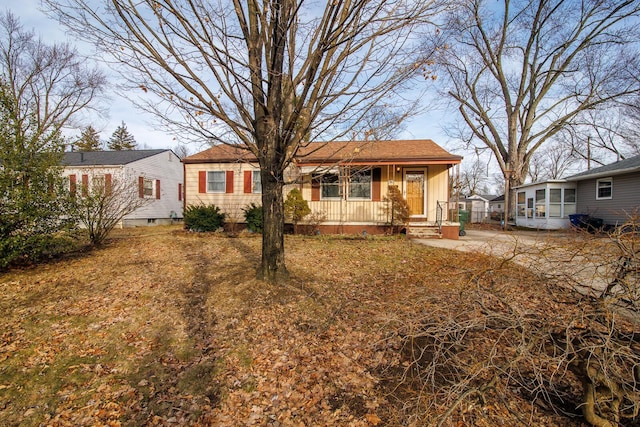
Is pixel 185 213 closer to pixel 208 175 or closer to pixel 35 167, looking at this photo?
pixel 208 175

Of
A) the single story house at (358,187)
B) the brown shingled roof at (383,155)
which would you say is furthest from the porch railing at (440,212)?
the brown shingled roof at (383,155)

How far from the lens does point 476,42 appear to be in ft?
70.2

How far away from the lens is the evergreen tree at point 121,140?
42750 millimetres

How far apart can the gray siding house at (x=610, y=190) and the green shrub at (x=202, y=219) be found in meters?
16.2

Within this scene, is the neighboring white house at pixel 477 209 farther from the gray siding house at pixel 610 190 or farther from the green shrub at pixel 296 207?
the green shrub at pixel 296 207

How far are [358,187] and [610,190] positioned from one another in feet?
→ 42.9

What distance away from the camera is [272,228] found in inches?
194

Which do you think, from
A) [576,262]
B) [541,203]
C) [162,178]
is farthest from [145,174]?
[541,203]

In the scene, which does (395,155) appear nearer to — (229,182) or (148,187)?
(229,182)

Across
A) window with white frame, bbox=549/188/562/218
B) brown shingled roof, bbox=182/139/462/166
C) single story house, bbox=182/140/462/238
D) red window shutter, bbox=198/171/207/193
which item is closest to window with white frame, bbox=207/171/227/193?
single story house, bbox=182/140/462/238

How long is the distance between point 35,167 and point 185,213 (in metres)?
6.56

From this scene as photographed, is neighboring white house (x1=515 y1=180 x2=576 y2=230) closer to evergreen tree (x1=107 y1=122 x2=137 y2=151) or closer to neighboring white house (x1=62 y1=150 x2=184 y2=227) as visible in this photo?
neighboring white house (x1=62 y1=150 x2=184 y2=227)

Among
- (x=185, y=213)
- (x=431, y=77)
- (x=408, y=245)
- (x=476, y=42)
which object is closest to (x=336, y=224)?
(x=408, y=245)

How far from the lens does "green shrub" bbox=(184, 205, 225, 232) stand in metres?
12.2
